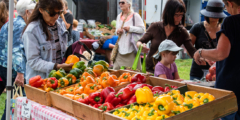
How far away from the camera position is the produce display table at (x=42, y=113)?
2.22 meters

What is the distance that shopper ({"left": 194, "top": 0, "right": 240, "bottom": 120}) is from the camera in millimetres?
2314

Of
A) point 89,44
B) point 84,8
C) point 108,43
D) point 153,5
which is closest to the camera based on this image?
point 108,43

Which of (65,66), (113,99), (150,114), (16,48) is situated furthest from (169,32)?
(16,48)

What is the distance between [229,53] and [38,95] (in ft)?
6.92

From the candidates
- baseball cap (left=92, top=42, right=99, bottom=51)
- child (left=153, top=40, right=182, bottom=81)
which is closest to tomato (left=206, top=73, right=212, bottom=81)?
child (left=153, top=40, right=182, bottom=81)

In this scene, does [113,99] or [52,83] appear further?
[52,83]

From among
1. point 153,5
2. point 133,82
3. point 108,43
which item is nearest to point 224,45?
point 133,82

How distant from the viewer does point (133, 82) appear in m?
2.81

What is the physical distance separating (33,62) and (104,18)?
7.71 metres

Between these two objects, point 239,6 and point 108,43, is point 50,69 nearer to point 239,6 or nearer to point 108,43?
point 239,6

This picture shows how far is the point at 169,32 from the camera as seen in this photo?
12.9 feet

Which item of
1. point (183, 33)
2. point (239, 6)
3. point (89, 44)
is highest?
point (239, 6)

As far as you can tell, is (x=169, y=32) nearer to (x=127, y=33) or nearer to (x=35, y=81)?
(x=127, y=33)

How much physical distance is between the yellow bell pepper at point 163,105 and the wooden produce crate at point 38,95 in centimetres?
123
